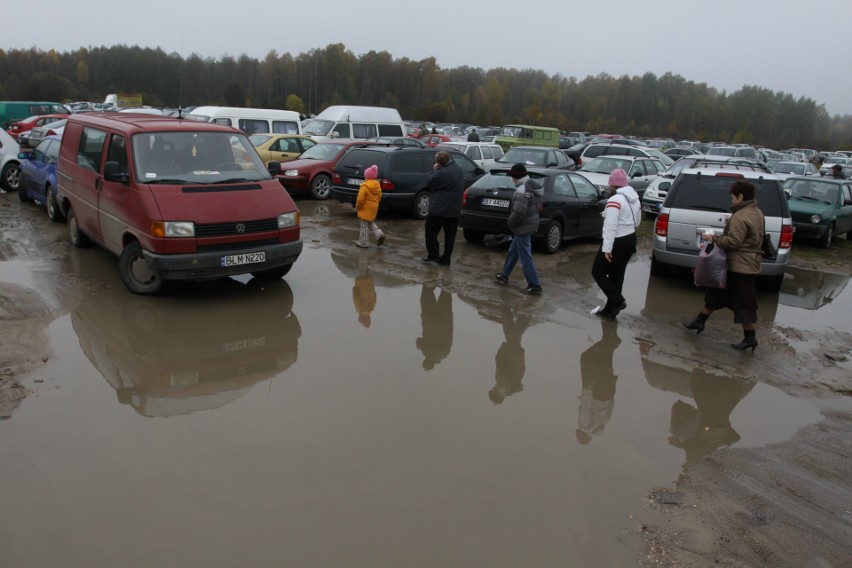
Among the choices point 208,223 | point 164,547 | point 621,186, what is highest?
point 621,186

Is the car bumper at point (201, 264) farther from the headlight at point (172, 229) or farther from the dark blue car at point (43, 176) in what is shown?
the dark blue car at point (43, 176)

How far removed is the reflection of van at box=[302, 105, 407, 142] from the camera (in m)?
23.8

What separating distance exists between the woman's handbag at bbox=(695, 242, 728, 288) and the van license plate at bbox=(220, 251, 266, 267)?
4.97 metres

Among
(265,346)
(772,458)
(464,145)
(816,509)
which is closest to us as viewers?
(816,509)

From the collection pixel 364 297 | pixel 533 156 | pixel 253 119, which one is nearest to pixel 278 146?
pixel 253 119

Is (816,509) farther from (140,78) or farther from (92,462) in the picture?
(140,78)

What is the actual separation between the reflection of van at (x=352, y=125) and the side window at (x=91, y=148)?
1437 cm

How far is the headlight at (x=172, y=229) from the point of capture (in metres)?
7.30

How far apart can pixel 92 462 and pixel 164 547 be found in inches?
44.5

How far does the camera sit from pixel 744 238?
716 cm

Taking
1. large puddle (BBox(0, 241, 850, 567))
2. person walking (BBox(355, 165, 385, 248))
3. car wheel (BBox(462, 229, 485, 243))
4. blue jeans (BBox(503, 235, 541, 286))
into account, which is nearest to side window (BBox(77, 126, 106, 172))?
large puddle (BBox(0, 241, 850, 567))

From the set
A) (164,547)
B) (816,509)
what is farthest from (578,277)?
(164,547)

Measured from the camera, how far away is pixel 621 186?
808 cm

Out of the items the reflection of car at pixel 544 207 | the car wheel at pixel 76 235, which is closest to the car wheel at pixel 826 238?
the reflection of car at pixel 544 207
